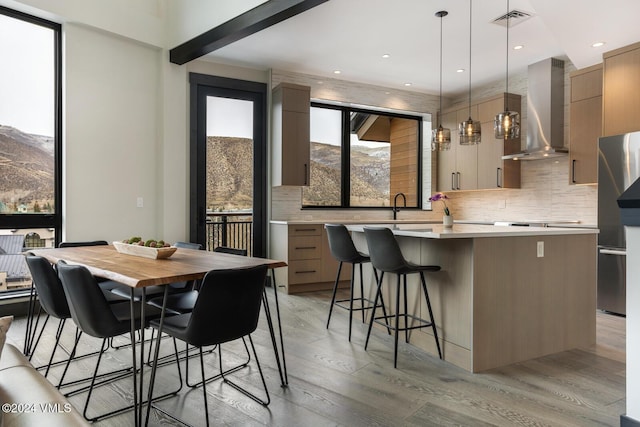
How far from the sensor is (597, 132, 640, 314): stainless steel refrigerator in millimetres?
4230

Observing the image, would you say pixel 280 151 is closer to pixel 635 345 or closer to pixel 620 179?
pixel 620 179

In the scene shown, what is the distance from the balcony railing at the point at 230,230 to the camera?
5.53m

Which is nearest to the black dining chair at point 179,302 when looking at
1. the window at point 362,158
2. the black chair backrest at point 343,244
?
the black chair backrest at point 343,244

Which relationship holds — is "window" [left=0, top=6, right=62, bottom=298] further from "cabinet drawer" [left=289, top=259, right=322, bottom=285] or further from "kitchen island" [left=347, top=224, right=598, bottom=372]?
"kitchen island" [left=347, top=224, right=598, bottom=372]

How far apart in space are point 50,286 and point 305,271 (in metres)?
3.25

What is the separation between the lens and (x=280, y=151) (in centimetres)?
559

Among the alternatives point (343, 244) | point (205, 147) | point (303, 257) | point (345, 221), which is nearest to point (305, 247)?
point (303, 257)

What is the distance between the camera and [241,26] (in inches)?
156

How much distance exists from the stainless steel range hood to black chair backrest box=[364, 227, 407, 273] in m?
3.30

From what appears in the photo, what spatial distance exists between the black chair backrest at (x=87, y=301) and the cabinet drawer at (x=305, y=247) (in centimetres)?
327

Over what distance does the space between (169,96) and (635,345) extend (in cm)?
474

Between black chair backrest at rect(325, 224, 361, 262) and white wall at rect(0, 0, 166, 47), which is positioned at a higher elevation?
white wall at rect(0, 0, 166, 47)

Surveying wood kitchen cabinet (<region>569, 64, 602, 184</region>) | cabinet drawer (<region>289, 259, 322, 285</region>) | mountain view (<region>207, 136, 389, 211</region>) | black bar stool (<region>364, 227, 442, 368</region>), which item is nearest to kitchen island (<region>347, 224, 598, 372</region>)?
black bar stool (<region>364, 227, 442, 368</region>)

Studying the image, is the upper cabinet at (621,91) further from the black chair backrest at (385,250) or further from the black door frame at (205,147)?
the black door frame at (205,147)
